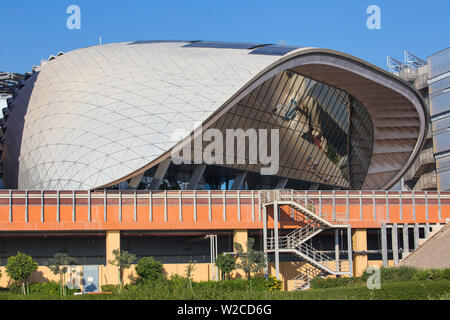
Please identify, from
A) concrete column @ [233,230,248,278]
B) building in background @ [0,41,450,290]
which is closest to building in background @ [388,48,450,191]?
building in background @ [0,41,450,290]

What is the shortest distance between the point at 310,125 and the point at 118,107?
20.0 m

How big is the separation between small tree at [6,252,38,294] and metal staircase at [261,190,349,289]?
557 inches

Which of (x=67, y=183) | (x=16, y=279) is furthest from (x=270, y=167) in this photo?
(x=16, y=279)

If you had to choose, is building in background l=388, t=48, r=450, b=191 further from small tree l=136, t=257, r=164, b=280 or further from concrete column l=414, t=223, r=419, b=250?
small tree l=136, t=257, r=164, b=280

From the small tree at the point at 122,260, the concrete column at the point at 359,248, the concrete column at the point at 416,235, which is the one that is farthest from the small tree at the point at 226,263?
the concrete column at the point at 416,235

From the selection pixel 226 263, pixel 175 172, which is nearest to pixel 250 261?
pixel 226 263

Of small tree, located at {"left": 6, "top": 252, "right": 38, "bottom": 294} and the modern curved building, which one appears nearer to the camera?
small tree, located at {"left": 6, "top": 252, "right": 38, "bottom": 294}

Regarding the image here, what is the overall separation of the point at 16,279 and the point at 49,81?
1849 centimetres

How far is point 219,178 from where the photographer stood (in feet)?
196

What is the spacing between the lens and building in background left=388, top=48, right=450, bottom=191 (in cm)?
8612

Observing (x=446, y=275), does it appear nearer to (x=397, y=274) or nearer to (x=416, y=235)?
(x=397, y=274)

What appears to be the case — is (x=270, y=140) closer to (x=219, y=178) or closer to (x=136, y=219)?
(x=219, y=178)

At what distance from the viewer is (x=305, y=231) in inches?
1751
